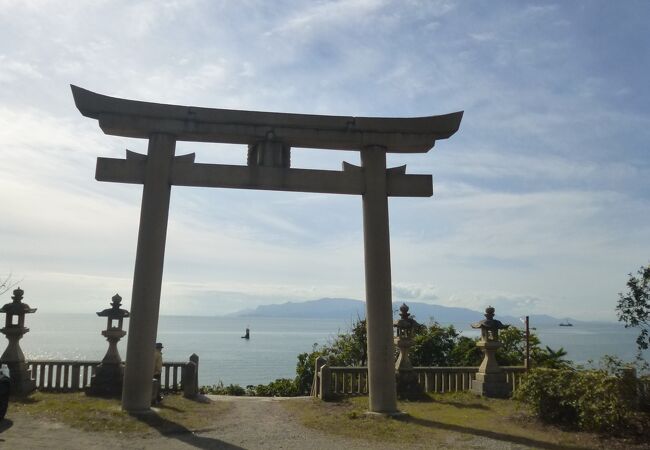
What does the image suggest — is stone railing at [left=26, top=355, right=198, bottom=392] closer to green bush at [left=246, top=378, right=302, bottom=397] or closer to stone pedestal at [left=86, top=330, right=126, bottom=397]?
stone pedestal at [left=86, top=330, right=126, bottom=397]

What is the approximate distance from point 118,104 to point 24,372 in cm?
630

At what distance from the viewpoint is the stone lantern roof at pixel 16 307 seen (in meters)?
12.0

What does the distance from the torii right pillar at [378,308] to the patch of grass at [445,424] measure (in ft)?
1.51

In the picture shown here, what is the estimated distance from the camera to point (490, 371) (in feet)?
42.1

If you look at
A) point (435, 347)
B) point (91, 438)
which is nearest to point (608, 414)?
point (91, 438)

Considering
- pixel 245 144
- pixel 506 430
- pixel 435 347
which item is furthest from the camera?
pixel 435 347

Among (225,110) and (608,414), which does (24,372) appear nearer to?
(225,110)

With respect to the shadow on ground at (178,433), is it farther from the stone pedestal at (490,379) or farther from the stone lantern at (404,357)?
the stone pedestal at (490,379)

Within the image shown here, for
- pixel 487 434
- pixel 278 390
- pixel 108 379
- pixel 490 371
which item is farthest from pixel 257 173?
pixel 278 390

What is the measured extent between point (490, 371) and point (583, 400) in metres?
4.52

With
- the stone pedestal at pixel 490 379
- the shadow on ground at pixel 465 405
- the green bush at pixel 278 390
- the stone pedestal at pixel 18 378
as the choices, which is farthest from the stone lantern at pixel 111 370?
the stone pedestal at pixel 490 379

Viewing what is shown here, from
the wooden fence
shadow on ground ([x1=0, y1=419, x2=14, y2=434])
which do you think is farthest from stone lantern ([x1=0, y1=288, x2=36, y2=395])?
shadow on ground ([x1=0, y1=419, x2=14, y2=434])

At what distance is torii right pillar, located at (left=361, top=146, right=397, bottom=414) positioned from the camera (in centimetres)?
993

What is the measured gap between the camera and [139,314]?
948 cm
